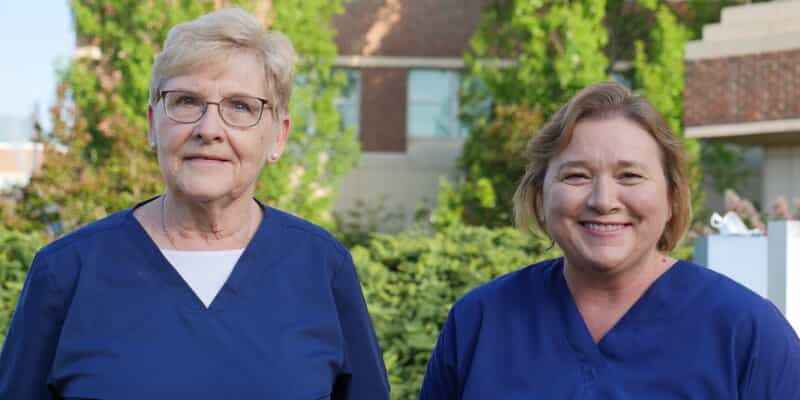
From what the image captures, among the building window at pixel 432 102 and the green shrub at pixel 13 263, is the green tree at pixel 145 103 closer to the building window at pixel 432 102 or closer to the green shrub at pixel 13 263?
the building window at pixel 432 102

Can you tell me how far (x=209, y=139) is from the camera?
3021 mm

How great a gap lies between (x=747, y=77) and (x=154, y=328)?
60.5 ft

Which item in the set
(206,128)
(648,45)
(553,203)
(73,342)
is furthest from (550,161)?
(648,45)

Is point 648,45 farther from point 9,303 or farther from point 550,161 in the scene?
point 550,161

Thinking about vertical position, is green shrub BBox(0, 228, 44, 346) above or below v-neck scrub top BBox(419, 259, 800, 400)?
below

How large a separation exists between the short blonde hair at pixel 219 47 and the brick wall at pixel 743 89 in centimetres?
1767

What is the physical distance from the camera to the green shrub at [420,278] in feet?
21.7

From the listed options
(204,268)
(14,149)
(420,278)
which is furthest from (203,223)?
(14,149)

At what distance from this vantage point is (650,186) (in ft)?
9.87

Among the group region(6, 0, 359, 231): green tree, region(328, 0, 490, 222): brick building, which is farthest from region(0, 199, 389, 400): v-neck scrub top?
region(328, 0, 490, 222): brick building

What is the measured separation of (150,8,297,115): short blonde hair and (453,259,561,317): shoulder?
0.80m

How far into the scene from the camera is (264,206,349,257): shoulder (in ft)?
10.8

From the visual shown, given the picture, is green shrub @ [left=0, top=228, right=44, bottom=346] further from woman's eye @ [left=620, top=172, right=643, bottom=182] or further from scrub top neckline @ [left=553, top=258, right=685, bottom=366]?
woman's eye @ [left=620, top=172, right=643, bottom=182]

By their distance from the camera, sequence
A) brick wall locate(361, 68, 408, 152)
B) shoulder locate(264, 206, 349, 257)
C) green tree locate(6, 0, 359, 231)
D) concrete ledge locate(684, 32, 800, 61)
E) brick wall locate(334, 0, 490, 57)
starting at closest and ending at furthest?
shoulder locate(264, 206, 349, 257)
green tree locate(6, 0, 359, 231)
concrete ledge locate(684, 32, 800, 61)
brick wall locate(334, 0, 490, 57)
brick wall locate(361, 68, 408, 152)
